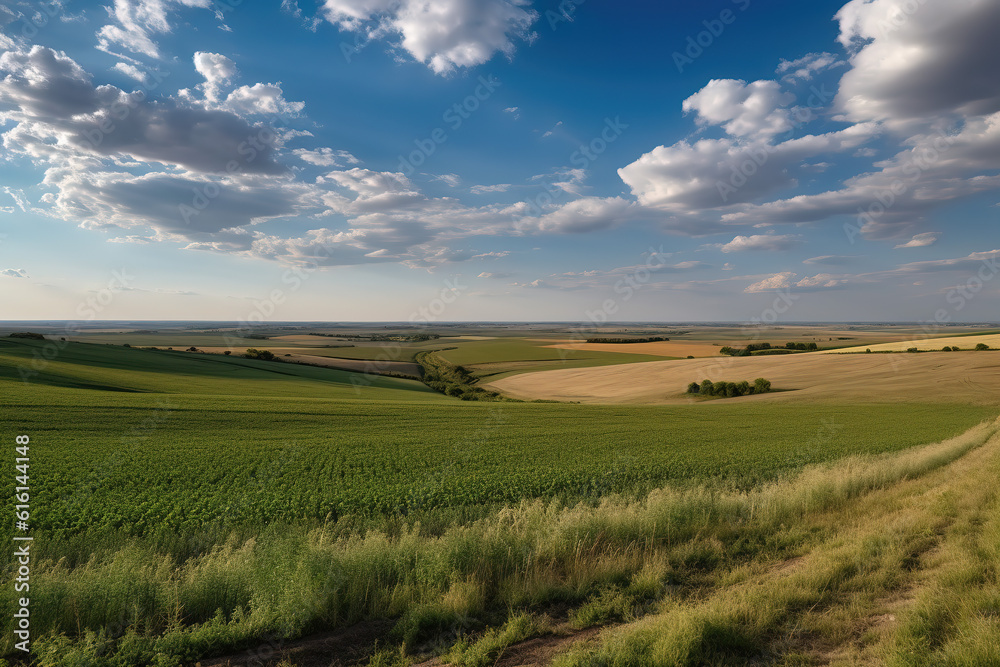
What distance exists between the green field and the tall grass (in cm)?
5

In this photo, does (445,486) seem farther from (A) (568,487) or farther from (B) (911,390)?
(B) (911,390)

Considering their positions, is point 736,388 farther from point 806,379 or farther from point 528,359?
point 528,359

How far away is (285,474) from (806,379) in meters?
56.0

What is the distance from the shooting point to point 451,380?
73.4 meters

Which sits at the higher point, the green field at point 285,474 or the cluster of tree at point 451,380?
the green field at point 285,474

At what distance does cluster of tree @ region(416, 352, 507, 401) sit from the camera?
59781 mm

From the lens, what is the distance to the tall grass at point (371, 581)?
641 centimetres

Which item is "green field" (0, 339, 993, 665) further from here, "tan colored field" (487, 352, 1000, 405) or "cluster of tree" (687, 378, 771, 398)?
"cluster of tree" (687, 378, 771, 398)

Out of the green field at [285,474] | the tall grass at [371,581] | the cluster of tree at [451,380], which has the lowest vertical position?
Result: the cluster of tree at [451,380]

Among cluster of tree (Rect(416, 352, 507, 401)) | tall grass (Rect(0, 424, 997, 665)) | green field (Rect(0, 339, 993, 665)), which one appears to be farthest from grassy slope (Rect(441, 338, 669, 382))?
tall grass (Rect(0, 424, 997, 665))

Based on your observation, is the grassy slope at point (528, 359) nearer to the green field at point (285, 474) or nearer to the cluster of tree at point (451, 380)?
the cluster of tree at point (451, 380)

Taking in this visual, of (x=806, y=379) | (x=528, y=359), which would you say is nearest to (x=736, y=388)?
(x=806, y=379)

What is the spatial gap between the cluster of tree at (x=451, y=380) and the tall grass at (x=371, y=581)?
46573 mm

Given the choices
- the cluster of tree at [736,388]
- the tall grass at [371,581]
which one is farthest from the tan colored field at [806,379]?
the tall grass at [371,581]
